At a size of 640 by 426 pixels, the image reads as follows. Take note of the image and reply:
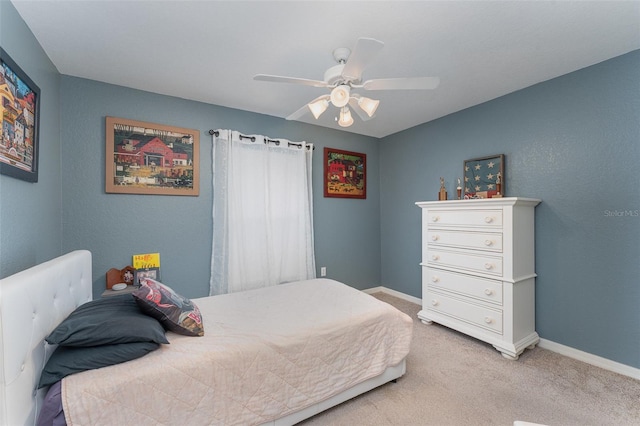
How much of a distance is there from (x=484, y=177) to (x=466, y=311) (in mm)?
1503

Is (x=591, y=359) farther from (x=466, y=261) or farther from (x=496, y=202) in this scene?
(x=496, y=202)

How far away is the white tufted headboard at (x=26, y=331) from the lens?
935 millimetres

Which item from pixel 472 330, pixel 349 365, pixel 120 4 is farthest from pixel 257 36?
pixel 472 330

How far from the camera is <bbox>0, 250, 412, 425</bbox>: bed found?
3.50ft

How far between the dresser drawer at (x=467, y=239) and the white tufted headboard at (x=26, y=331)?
10.3 feet

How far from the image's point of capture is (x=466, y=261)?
268 cm

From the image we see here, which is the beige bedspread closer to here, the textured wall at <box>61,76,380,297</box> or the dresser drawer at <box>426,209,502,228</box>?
the textured wall at <box>61,76,380,297</box>

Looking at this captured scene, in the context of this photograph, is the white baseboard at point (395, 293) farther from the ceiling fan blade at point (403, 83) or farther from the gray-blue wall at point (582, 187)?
the ceiling fan blade at point (403, 83)

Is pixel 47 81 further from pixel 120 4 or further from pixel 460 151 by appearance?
pixel 460 151

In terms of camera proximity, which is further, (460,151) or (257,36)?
(460,151)

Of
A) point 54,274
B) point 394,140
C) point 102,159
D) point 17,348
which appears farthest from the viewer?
point 394,140

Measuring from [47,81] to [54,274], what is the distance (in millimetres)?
1664

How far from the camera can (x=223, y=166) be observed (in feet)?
9.91

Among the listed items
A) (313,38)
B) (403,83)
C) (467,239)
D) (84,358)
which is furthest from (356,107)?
(84,358)
